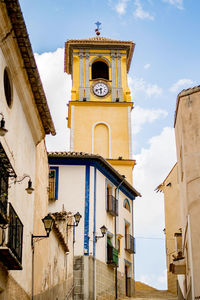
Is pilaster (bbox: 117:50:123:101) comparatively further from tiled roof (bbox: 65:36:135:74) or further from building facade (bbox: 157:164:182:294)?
building facade (bbox: 157:164:182:294)

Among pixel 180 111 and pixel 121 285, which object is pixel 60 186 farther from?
pixel 180 111

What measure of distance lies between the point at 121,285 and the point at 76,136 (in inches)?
441

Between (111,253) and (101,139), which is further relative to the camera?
(101,139)

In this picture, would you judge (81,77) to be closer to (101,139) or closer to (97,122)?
(97,122)

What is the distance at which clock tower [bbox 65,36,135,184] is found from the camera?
122 ft

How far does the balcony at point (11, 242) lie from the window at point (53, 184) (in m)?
16.9

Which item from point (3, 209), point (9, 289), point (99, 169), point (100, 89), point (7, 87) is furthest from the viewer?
point (100, 89)

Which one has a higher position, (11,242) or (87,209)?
(87,209)

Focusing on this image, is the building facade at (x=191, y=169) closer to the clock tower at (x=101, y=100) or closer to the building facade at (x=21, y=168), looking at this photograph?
the building facade at (x=21, y=168)

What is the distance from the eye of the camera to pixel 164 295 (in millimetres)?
31250

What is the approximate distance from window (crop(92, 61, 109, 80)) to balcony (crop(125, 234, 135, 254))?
13167 millimetres

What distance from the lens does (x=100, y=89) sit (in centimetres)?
3928

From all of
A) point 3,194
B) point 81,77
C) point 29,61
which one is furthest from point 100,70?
point 3,194

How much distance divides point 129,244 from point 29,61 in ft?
72.0
